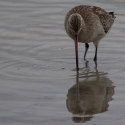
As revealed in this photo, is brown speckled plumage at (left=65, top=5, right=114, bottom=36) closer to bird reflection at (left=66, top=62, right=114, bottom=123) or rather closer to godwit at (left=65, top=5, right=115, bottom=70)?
godwit at (left=65, top=5, right=115, bottom=70)

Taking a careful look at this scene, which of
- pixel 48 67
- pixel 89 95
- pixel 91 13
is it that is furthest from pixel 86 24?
pixel 89 95

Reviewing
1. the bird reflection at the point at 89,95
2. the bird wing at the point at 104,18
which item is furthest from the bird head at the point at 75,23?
the bird wing at the point at 104,18

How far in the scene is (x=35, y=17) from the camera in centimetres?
1334

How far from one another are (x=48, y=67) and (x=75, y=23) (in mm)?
939

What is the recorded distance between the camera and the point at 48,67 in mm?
9883

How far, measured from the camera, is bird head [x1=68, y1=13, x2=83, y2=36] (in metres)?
9.97

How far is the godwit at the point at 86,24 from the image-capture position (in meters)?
10.0

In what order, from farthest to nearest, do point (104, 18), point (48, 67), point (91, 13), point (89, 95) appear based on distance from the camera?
point (104, 18) < point (91, 13) < point (48, 67) < point (89, 95)

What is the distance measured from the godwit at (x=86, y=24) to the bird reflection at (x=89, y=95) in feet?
2.11

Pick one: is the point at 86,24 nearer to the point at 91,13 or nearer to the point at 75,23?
the point at 91,13

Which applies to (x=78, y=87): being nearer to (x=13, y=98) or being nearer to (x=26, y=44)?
(x=13, y=98)

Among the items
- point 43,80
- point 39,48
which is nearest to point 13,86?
point 43,80

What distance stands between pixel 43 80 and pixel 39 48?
218cm

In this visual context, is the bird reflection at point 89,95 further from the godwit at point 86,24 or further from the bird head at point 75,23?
the bird head at point 75,23
